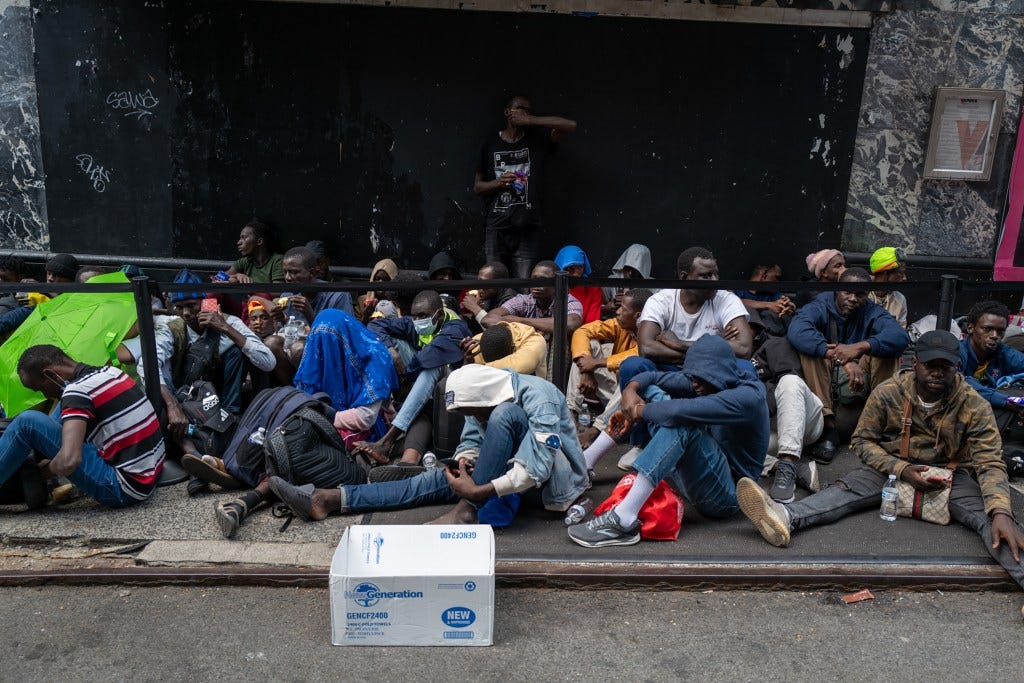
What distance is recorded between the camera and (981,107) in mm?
7402

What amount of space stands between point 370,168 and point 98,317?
9.85ft

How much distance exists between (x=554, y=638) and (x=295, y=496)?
1.59 meters

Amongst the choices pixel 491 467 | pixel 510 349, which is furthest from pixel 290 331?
pixel 491 467

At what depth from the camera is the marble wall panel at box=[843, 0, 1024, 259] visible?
7.28 m

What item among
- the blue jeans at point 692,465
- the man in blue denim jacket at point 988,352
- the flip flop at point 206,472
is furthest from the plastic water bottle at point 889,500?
the flip flop at point 206,472

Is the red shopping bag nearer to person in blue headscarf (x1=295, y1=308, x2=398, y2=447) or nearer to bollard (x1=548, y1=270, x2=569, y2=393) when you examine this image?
bollard (x1=548, y1=270, x2=569, y2=393)

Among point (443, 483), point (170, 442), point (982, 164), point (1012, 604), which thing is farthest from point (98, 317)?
point (982, 164)

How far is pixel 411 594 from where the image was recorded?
3.62 meters

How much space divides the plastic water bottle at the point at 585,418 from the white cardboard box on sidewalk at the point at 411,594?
6.78 feet

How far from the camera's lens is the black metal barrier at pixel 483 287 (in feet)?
16.5

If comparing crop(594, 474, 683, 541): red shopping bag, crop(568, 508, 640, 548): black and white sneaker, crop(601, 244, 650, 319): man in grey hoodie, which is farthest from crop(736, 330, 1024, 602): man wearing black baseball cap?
crop(601, 244, 650, 319): man in grey hoodie

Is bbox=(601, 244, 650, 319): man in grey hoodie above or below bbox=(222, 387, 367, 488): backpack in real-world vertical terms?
above

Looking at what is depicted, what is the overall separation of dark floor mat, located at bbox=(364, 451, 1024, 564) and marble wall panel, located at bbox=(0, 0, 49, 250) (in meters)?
5.31

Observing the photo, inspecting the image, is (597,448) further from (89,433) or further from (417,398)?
(89,433)
